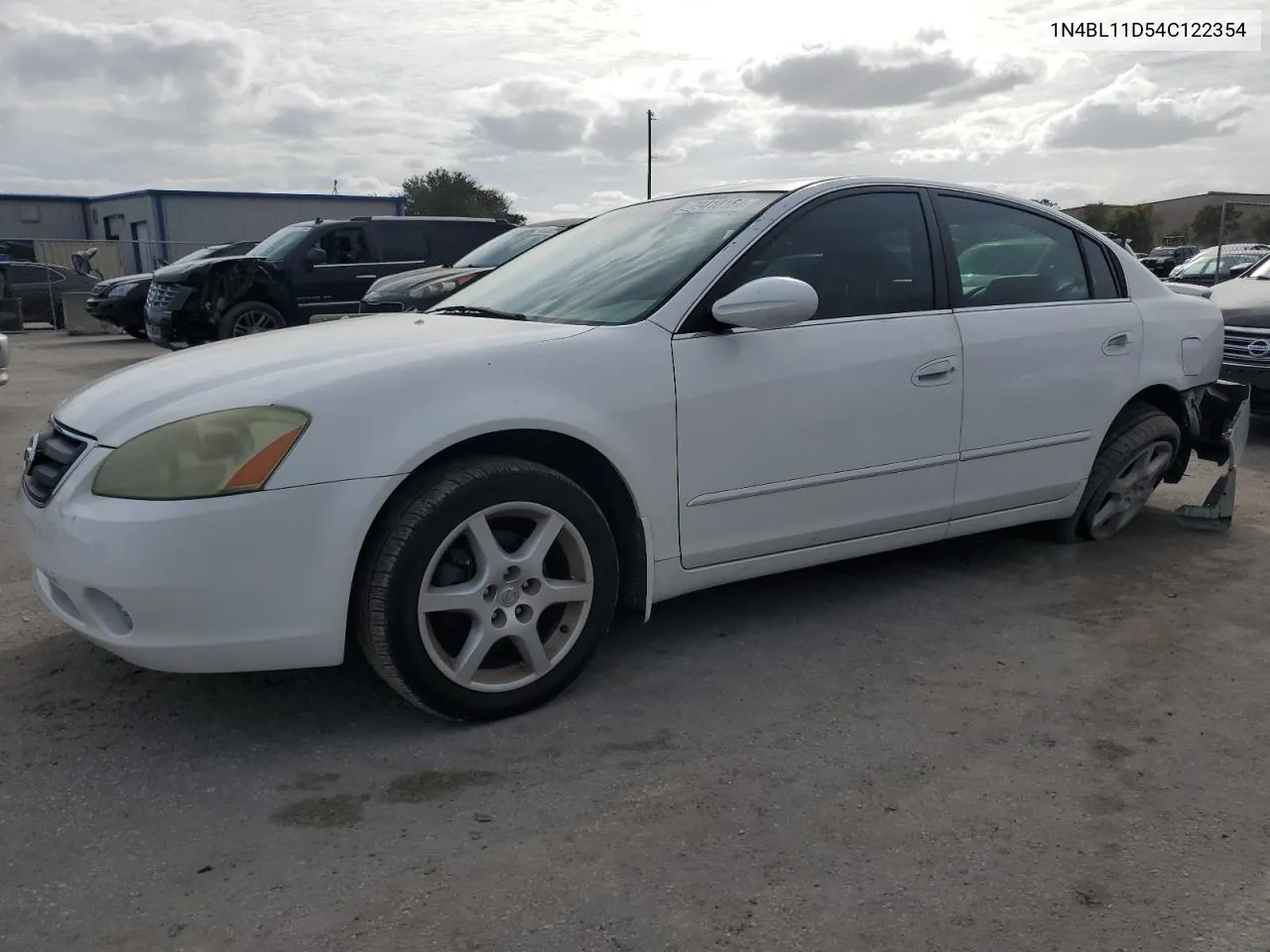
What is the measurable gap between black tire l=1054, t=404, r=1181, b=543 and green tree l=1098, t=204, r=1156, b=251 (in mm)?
52610

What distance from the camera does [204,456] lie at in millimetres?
2645

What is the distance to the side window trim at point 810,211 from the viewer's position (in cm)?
331

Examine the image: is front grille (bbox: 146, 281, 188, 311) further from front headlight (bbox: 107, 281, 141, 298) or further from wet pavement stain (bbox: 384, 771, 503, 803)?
wet pavement stain (bbox: 384, 771, 503, 803)

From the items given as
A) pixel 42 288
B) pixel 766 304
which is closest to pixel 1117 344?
pixel 766 304

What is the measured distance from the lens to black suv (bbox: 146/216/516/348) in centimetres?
1200

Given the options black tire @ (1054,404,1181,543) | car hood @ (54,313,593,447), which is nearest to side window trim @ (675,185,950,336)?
car hood @ (54,313,593,447)

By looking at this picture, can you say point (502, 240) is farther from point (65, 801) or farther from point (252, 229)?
point (252, 229)

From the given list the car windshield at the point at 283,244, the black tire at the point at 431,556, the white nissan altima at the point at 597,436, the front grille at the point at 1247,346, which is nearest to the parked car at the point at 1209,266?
the front grille at the point at 1247,346

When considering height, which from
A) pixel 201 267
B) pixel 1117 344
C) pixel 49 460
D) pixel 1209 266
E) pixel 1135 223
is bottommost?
pixel 49 460

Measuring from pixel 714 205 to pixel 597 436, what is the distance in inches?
47.1

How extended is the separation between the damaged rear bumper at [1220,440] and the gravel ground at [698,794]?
3.79ft

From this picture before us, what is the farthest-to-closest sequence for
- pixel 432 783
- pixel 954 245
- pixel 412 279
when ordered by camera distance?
pixel 412 279 → pixel 954 245 → pixel 432 783

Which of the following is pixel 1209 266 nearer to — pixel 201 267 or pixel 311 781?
pixel 201 267

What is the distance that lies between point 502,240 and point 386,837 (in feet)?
28.7
